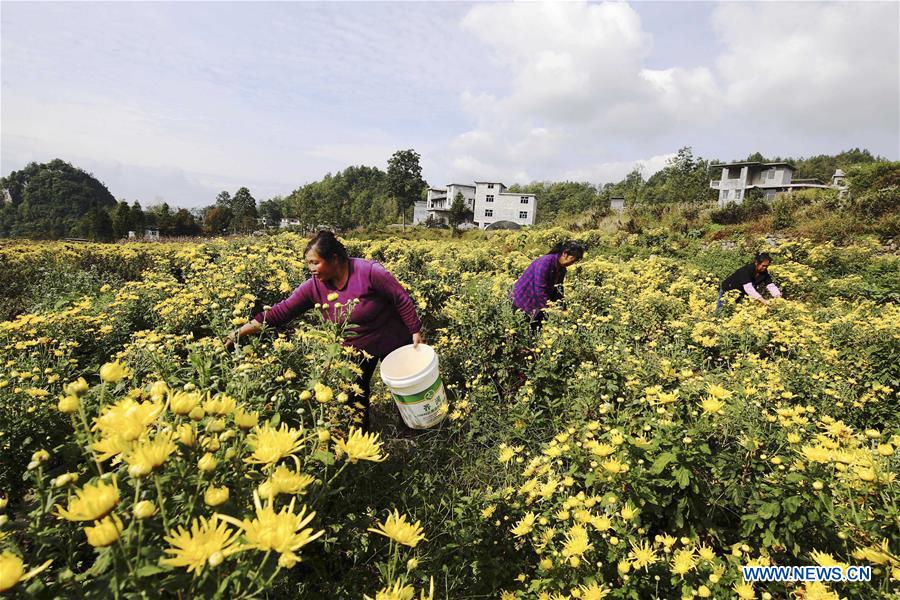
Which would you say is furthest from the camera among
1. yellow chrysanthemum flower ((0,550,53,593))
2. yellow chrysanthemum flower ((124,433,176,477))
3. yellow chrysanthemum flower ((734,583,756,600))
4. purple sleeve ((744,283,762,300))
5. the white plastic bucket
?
purple sleeve ((744,283,762,300))

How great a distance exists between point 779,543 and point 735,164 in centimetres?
5012

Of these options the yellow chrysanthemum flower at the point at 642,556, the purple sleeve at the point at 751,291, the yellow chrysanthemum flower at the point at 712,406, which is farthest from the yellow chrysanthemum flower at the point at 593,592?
the purple sleeve at the point at 751,291

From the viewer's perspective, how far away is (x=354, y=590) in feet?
4.17

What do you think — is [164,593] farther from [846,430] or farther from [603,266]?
[603,266]

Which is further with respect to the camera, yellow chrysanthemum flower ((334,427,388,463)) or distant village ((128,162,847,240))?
distant village ((128,162,847,240))

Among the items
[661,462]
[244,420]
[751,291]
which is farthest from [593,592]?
[751,291]

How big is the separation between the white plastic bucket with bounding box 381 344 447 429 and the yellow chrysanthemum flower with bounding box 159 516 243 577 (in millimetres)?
1661

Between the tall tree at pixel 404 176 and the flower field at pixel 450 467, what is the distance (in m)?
44.2

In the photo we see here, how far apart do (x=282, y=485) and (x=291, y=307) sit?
2.09 m

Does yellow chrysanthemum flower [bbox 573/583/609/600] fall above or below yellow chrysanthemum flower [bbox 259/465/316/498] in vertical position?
below

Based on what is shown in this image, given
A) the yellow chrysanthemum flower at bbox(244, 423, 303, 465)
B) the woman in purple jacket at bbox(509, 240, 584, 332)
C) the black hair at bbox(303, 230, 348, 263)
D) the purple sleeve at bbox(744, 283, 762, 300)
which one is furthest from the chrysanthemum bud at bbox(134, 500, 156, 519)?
the purple sleeve at bbox(744, 283, 762, 300)

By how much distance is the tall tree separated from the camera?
153 ft

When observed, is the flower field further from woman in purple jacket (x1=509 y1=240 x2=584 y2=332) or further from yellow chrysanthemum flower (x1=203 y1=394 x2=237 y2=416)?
woman in purple jacket (x1=509 y1=240 x2=584 y2=332)

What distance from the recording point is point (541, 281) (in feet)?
13.9
